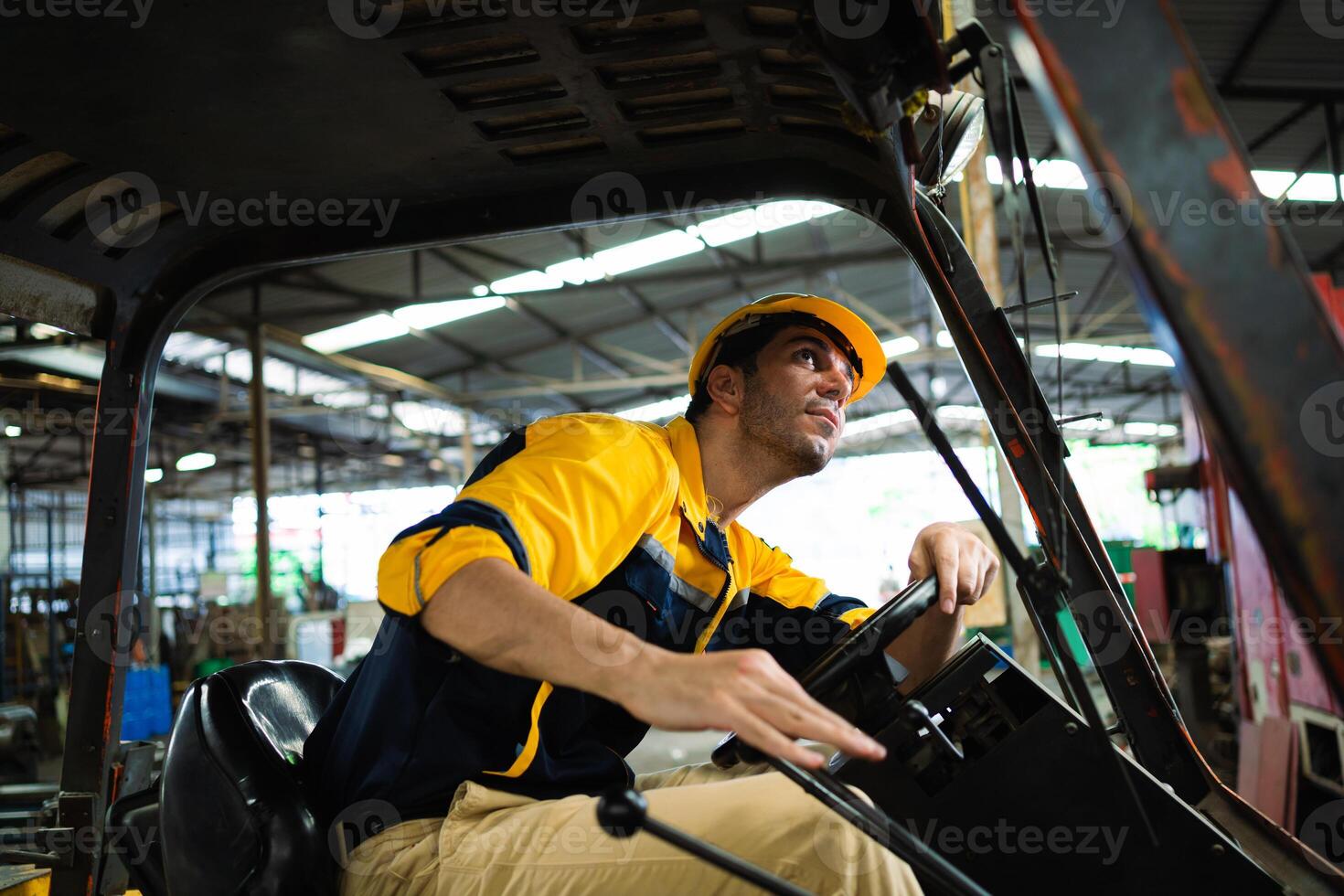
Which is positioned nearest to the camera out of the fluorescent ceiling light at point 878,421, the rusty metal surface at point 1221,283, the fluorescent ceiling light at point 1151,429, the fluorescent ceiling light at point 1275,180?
the rusty metal surface at point 1221,283

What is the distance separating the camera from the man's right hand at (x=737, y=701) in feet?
3.74

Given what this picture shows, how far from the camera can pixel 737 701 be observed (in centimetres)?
118

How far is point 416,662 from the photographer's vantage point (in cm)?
179

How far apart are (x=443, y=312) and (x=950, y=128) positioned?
12.3 meters

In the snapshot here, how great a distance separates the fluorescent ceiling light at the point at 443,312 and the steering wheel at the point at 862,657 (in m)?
11.6

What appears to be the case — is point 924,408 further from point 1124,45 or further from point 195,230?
point 195,230

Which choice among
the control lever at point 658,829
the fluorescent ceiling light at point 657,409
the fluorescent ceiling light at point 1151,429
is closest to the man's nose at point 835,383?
the control lever at point 658,829

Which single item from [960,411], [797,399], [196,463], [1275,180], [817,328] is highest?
[1275,180]

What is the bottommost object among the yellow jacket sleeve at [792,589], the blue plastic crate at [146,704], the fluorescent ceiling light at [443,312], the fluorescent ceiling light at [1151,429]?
the blue plastic crate at [146,704]

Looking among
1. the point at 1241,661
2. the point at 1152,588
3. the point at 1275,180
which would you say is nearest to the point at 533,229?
the point at 1241,661

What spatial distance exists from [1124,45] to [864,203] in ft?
3.55

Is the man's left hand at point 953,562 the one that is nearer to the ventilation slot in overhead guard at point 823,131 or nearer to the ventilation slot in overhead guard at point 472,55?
the ventilation slot in overhead guard at point 823,131

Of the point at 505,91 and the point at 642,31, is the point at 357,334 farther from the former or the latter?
the point at 642,31

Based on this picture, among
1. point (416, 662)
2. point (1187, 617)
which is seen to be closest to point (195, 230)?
point (416, 662)
